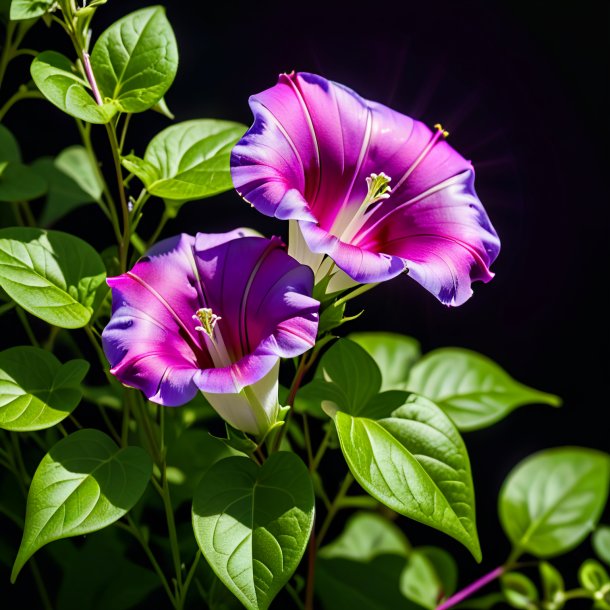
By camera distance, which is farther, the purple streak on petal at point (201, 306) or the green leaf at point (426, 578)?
the green leaf at point (426, 578)

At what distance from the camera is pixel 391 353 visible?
1.05m

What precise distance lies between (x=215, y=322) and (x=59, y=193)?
0.44 metres

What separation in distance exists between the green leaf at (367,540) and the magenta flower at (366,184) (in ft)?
1.79

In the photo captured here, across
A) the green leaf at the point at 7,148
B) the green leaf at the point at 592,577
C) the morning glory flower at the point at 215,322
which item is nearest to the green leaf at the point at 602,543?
the green leaf at the point at 592,577

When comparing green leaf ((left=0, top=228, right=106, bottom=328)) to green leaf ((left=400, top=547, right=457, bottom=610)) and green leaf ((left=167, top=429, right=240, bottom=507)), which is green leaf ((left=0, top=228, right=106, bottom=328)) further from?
green leaf ((left=400, top=547, right=457, bottom=610))

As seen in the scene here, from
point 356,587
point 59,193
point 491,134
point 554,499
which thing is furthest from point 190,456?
point 491,134

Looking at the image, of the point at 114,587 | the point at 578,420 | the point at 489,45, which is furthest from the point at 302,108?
the point at 578,420

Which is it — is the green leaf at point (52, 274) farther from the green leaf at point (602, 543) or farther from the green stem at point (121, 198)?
the green leaf at point (602, 543)

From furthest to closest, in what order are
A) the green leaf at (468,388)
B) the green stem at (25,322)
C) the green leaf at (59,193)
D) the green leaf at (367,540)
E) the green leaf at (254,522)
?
1. the green leaf at (367,540)
2. the green leaf at (59,193)
3. the green leaf at (468,388)
4. the green stem at (25,322)
5. the green leaf at (254,522)

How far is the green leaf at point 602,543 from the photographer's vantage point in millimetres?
1141

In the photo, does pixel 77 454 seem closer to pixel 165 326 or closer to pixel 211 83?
pixel 165 326

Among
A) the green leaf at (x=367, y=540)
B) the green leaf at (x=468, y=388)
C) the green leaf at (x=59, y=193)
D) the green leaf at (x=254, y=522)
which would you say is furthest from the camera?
the green leaf at (x=367, y=540)

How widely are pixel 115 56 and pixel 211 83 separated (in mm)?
529

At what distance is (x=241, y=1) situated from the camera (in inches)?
49.8
